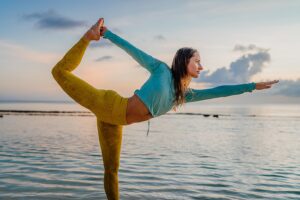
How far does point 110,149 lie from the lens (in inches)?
212

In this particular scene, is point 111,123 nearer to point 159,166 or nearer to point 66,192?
point 66,192

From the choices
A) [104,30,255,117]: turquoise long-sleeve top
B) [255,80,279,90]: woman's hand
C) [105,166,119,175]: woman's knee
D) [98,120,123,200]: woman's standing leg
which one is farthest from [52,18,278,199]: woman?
[255,80,279,90]: woman's hand

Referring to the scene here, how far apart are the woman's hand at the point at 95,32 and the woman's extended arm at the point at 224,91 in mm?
1483

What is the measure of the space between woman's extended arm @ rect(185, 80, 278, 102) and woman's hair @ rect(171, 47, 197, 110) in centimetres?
43

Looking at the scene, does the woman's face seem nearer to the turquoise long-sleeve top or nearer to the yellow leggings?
the turquoise long-sleeve top

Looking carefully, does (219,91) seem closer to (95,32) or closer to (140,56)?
(140,56)

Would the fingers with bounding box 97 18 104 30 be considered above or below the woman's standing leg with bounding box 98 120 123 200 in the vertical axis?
above

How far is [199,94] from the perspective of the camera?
5375 mm

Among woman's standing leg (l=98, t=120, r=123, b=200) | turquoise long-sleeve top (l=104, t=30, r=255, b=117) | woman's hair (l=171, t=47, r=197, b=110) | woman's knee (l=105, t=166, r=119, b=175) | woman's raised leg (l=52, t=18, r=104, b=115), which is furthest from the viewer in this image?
woman's knee (l=105, t=166, r=119, b=175)

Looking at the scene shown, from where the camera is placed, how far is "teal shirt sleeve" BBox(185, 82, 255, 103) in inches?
208

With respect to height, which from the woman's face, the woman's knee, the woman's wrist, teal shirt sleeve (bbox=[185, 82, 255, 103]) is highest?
the woman's wrist

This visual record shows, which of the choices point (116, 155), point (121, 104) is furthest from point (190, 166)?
point (121, 104)

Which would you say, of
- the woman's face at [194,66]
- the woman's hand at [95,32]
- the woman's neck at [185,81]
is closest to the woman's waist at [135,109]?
the woman's neck at [185,81]

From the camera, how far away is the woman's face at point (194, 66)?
491 cm
